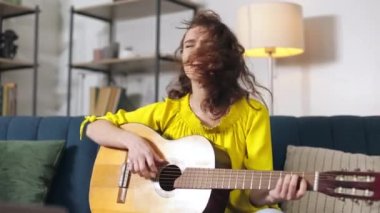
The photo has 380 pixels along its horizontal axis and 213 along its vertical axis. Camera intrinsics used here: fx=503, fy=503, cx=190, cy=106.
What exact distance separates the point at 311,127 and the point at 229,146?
1.56 feet

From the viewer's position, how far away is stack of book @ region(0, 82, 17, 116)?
9.91 feet

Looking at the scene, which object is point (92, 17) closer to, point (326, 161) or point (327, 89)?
point (327, 89)

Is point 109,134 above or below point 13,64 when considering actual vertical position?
below

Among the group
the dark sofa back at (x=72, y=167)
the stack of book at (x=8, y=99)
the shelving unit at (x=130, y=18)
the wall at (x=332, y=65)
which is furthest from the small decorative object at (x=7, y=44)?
the wall at (x=332, y=65)

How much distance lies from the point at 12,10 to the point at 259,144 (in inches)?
90.4

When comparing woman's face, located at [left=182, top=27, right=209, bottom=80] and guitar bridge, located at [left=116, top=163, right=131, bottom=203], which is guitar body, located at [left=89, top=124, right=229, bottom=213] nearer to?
guitar bridge, located at [left=116, top=163, right=131, bottom=203]

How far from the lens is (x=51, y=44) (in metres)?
3.46

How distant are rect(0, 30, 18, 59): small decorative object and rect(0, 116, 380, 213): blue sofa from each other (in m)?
1.04

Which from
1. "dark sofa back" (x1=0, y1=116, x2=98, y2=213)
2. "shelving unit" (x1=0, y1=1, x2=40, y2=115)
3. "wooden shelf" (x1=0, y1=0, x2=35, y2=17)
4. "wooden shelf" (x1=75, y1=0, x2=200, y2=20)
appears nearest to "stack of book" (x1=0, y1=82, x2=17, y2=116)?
"shelving unit" (x1=0, y1=1, x2=40, y2=115)

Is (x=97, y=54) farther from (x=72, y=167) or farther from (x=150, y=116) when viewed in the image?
(x=150, y=116)

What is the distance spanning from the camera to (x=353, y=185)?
3.30ft

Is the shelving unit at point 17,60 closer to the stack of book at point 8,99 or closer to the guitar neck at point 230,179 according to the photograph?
the stack of book at point 8,99

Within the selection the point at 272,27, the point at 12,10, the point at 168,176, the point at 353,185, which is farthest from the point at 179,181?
the point at 12,10

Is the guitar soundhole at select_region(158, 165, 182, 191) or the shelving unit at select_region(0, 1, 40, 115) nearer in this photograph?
the guitar soundhole at select_region(158, 165, 182, 191)
